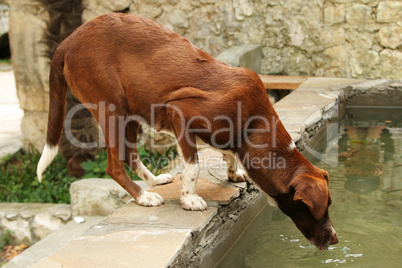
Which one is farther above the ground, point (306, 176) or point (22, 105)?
point (306, 176)

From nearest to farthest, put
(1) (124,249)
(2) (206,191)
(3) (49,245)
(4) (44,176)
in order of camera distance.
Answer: (1) (124,249) < (2) (206,191) < (3) (49,245) < (4) (44,176)

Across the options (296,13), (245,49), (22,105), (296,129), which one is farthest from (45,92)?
(296,129)

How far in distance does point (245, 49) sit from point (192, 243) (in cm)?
414

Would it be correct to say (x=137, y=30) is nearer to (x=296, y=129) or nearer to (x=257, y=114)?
(x=257, y=114)

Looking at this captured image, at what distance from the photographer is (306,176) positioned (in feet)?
7.99

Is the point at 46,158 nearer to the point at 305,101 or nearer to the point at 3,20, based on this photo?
the point at 305,101

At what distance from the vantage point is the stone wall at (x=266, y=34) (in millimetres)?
6393

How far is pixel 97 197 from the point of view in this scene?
4.43 metres

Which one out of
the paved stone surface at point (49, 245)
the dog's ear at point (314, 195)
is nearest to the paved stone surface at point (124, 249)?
the dog's ear at point (314, 195)

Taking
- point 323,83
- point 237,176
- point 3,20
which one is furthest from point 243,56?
point 3,20

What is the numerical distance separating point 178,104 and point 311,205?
0.89 m

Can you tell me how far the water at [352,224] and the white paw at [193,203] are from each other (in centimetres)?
37

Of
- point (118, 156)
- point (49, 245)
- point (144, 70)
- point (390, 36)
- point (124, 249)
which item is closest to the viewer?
point (124, 249)

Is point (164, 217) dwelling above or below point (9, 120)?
above
